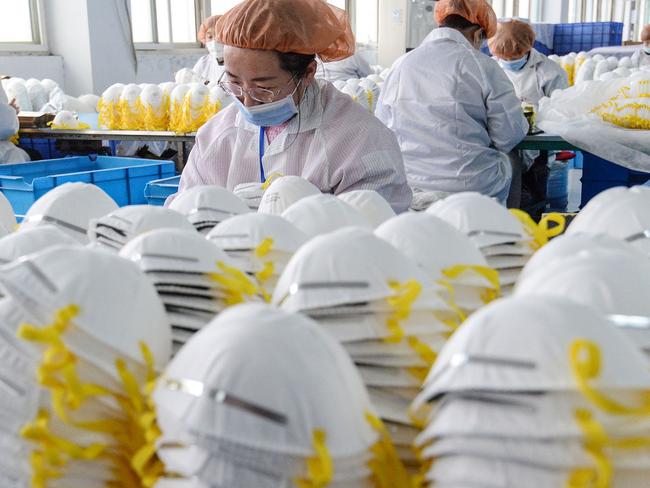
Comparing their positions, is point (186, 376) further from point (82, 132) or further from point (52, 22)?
point (52, 22)

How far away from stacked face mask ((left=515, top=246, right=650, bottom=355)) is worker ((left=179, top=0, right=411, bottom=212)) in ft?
4.41

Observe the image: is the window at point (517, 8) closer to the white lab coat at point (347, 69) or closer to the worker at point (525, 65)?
the white lab coat at point (347, 69)

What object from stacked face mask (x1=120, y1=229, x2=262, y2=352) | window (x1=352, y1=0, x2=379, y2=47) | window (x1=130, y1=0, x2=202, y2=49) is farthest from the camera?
window (x1=352, y1=0, x2=379, y2=47)

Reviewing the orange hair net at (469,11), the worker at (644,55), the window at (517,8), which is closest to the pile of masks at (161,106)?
the orange hair net at (469,11)

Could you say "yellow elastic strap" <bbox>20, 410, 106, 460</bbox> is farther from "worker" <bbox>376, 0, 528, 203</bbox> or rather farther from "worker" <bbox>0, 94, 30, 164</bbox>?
"worker" <bbox>0, 94, 30, 164</bbox>

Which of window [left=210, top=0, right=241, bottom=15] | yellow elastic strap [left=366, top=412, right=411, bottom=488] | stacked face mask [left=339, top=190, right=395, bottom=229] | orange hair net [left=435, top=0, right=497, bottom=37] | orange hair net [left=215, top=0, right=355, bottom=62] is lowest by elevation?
yellow elastic strap [left=366, top=412, right=411, bottom=488]

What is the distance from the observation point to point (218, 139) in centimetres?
219

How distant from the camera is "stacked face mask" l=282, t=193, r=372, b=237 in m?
0.97

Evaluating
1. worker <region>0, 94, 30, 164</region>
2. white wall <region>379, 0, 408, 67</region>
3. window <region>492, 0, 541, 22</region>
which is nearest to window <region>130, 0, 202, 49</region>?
white wall <region>379, 0, 408, 67</region>

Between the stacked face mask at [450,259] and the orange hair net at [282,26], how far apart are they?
119cm

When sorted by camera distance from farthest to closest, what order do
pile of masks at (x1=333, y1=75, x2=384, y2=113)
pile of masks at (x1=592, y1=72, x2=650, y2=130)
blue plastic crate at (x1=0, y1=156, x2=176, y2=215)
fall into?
pile of masks at (x1=333, y1=75, x2=384, y2=113) < pile of masks at (x1=592, y1=72, x2=650, y2=130) < blue plastic crate at (x1=0, y1=156, x2=176, y2=215)

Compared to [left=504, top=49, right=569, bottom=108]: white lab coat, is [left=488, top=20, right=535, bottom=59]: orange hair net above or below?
above

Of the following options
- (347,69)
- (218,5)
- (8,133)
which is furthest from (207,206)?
(218,5)

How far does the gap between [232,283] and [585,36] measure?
34.5 feet
